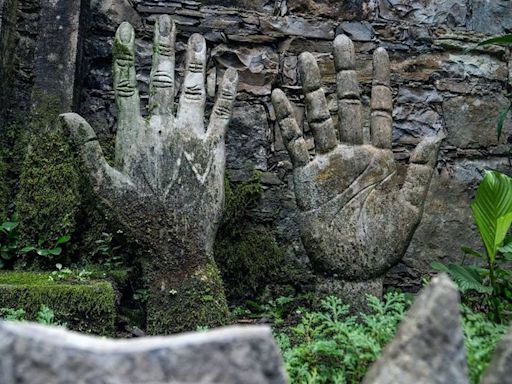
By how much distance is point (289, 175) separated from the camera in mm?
3020

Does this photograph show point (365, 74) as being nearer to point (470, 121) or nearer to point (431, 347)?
point (470, 121)

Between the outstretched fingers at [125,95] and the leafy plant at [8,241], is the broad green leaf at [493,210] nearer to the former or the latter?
the outstretched fingers at [125,95]

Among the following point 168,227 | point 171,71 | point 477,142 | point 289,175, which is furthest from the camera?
point 477,142

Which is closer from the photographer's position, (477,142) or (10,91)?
(10,91)

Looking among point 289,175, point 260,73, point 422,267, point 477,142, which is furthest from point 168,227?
point 477,142

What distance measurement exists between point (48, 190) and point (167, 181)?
51 centimetres

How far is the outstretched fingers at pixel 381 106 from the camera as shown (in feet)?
8.14

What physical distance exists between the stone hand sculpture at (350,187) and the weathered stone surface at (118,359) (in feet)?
4.73

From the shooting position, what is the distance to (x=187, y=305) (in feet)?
7.51

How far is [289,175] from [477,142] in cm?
91

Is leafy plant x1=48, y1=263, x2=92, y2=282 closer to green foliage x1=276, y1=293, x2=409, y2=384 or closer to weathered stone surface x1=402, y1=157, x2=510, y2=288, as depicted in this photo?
green foliage x1=276, y1=293, x2=409, y2=384

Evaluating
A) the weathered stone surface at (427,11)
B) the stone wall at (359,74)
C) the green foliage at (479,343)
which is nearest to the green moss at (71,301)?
the stone wall at (359,74)

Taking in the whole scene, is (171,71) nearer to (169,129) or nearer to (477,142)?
(169,129)

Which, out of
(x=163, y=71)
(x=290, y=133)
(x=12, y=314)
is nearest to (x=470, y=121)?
(x=290, y=133)
